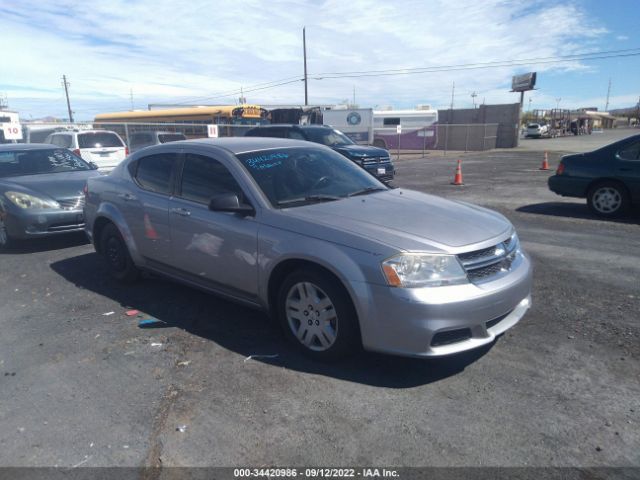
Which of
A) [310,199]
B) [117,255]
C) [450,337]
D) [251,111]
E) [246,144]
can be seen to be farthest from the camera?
[251,111]

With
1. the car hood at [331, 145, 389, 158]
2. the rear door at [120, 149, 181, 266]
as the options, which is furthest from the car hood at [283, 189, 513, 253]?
the car hood at [331, 145, 389, 158]

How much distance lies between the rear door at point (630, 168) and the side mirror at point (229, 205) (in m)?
7.65

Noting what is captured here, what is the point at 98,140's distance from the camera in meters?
15.3

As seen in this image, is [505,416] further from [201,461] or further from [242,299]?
[242,299]

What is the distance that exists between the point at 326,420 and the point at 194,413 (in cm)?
86

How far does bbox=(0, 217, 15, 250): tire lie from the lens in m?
7.19

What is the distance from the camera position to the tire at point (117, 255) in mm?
5473

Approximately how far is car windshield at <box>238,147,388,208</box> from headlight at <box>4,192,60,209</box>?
169 inches

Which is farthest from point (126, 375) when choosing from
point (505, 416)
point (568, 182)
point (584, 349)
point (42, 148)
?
point (568, 182)

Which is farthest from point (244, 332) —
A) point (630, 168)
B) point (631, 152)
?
point (631, 152)

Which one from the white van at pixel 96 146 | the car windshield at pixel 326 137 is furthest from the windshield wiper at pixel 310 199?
the white van at pixel 96 146

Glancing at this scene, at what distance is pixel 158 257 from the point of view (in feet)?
16.2

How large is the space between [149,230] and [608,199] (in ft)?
26.6

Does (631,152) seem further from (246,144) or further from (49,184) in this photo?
(49,184)
